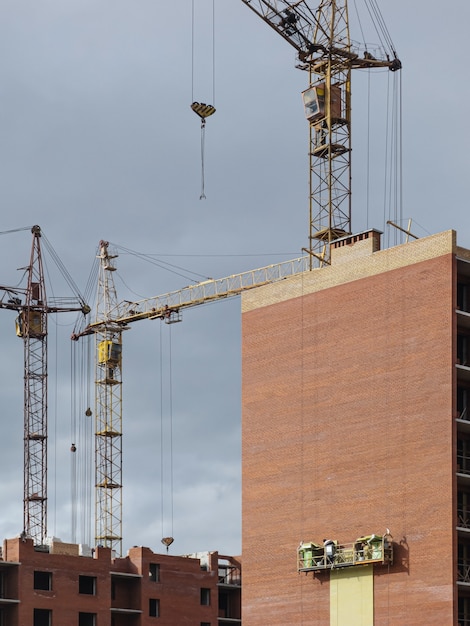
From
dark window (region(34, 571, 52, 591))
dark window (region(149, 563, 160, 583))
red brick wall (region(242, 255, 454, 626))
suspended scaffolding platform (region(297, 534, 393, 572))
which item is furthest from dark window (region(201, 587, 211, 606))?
suspended scaffolding platform (region(297, 534, 393, 572))

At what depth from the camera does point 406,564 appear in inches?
4026

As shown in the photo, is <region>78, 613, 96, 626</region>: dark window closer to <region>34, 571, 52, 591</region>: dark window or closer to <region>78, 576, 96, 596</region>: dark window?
<region>78, 576, 96, 596</region>: dark window

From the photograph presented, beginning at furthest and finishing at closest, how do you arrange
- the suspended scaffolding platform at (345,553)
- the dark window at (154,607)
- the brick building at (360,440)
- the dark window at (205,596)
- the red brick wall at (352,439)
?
1. the dark window at (205,596)
2. the dark window at (154,607)
3. the suspended scaffolding platform at (345,553)
4. the red brick wall at (352,439)
5. the brick building at (360,440)

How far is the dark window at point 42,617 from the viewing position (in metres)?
141

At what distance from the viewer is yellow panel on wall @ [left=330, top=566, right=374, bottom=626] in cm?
10481

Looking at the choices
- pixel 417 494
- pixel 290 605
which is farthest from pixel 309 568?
pixel 417 494

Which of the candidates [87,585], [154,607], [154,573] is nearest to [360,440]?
[87,585]

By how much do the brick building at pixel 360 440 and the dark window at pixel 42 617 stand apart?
32.9 metres

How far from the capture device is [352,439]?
354ft

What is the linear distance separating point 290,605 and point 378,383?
18000 mm

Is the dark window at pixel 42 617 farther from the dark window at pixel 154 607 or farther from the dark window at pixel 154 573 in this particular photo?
the dark window at pixel 154 573

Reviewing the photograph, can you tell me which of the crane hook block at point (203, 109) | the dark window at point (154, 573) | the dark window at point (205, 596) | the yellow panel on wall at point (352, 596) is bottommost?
the yellow panel on wall at point (352, 596)

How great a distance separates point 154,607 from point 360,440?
173ft

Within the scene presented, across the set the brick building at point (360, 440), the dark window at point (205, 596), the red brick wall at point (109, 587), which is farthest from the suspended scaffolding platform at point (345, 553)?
the dark window at point (205, 596)
